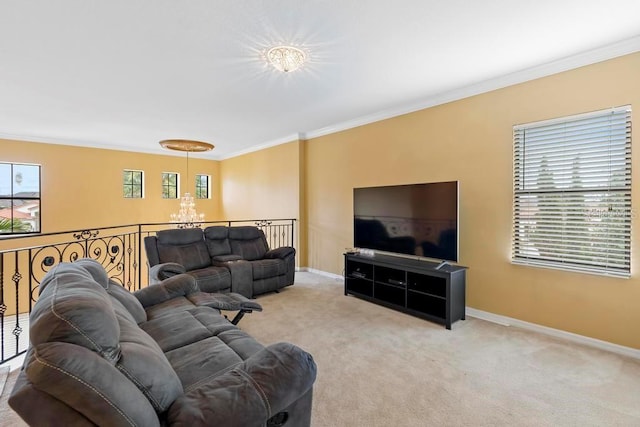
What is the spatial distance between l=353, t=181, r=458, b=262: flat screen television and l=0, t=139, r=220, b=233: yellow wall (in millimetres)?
5420

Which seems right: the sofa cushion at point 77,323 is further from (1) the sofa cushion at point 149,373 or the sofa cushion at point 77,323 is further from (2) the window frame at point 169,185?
(2) the window frame at point 169,185

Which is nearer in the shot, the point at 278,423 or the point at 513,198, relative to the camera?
the point at 278,423

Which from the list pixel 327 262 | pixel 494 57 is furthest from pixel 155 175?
pixel 494 57

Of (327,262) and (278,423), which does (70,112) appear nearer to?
(327,262)

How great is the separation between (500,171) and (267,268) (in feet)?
10.5

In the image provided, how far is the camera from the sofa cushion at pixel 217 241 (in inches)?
179

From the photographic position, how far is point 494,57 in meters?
2.87

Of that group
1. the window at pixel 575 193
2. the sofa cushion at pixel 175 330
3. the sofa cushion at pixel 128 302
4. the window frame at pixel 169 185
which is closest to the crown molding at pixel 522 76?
the window at pixel 575 193

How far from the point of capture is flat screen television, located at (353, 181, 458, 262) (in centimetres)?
344

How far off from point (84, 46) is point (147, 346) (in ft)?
9.00

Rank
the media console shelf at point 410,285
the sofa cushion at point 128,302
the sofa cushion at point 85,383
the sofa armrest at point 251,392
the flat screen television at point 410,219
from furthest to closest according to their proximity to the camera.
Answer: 1. the flat screen television at point 410,219
2. the media console shelf at point 410,285
3. the sofa cushion at point 128,302
4. the sofa armrest at point 251,392
5. the sofa cushion at point 85,383

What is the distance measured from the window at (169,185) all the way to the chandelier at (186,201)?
0.36m

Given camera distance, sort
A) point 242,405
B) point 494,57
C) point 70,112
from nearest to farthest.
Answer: point 242,405 < point 494,57 < point 70,112

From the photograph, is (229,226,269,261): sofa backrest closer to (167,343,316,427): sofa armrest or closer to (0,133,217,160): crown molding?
(167,343,316,427): sofa armrest
